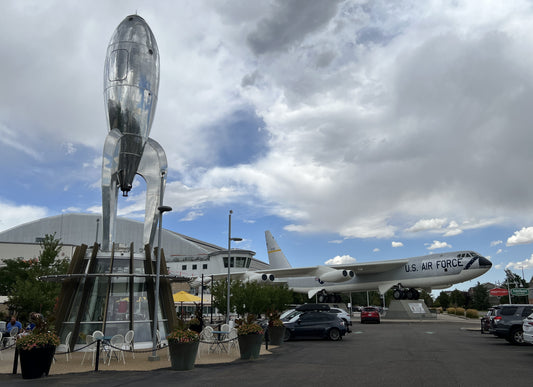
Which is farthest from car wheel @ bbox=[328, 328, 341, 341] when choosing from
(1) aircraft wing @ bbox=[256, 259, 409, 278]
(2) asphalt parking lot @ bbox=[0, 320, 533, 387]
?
(1) aircraft wing @ bbox=[256, 259, 409, 278]

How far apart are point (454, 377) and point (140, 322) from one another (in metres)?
9.30

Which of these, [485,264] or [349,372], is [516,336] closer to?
[349,372]

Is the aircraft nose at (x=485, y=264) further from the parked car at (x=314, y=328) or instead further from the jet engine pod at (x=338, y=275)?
the parked car at (x=314, y=328)

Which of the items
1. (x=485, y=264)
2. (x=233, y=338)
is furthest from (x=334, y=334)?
(x=485, y=264)

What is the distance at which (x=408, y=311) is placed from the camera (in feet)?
142

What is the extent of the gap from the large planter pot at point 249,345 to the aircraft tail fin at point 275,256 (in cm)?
4531

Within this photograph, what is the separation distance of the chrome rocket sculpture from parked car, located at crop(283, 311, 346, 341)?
28.9ft

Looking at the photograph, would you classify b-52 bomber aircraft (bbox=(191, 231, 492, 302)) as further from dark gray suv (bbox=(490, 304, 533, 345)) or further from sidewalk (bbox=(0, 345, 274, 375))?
sidewalk (bbox=(0, 345, 274, 375))

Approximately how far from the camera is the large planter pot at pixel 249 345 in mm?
13273

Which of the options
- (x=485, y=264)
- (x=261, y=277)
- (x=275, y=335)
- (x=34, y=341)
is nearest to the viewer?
(x=34, y=341)

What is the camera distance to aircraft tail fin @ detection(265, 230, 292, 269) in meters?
58.6

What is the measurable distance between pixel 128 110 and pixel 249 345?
8765mm

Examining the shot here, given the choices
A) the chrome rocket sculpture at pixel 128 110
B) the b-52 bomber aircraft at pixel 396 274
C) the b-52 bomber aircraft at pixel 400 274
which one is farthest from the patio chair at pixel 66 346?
the b-52 bomber aircraft at pixel 400 274

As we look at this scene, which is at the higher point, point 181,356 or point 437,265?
Answer: point 437,265
